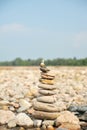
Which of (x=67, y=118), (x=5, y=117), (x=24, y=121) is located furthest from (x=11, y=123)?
(x=67, y=118)

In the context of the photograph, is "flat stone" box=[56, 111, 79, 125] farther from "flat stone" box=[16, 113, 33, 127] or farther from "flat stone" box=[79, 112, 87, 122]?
"flat stone" box=[16, 113, 33, 127]

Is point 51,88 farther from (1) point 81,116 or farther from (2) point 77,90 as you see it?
(2) point 77,90

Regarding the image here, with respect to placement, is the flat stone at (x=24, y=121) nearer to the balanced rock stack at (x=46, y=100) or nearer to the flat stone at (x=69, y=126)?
the balanced rock stack at (x=46, y=100)

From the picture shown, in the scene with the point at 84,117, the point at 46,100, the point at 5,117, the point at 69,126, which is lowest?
the point at 69,126

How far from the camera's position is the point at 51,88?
13148 millimetres

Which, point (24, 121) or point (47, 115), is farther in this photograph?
point (47, 115)

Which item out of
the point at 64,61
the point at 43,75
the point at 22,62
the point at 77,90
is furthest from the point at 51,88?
the point at 22,62

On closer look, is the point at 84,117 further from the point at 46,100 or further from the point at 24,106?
the point at 24,106

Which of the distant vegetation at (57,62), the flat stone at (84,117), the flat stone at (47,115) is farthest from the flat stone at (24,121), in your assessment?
the distant vegetation at (57,62)

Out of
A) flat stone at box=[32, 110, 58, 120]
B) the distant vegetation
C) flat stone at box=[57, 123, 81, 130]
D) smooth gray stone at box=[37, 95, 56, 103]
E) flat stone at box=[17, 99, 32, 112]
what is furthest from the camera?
the distant vegetation

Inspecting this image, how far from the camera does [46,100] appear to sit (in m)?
13.0

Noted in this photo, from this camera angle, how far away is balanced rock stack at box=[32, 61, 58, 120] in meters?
12.9

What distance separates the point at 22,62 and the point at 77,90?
67.5 metres

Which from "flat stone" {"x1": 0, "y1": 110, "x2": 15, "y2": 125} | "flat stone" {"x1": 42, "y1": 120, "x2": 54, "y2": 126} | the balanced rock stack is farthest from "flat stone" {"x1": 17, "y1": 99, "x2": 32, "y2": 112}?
"flat stone" {"x1": 42, "y1": 120, "x2": 54, "y2": 126}
